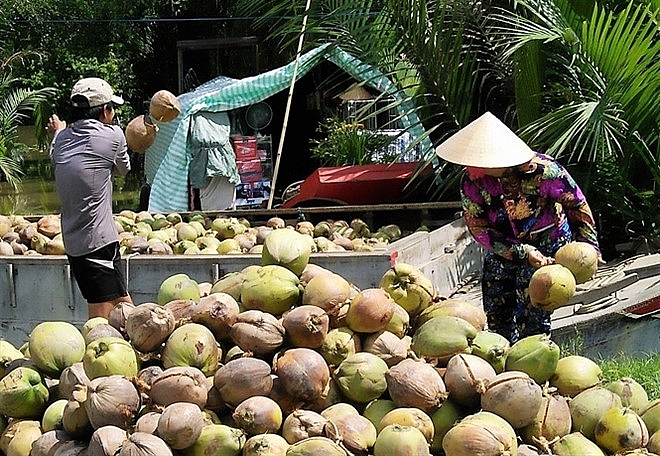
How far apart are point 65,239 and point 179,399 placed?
111 inches

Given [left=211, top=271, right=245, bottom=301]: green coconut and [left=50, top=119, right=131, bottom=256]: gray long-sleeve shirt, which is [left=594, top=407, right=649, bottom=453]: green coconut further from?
[left=50, top=119, right=131, bottom=256]: gray long-sleeve shirt

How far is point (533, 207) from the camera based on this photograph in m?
4.38

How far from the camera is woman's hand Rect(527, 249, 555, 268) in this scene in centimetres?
418

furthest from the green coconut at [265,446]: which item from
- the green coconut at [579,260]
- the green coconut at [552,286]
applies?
the green coconut at [579,260]

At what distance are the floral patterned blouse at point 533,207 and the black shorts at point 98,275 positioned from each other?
2.09m

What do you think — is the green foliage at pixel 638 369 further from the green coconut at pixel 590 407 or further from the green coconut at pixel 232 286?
the green coconut at pixel 232 286

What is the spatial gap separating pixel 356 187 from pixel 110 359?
219 inches

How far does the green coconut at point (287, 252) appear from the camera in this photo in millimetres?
3162

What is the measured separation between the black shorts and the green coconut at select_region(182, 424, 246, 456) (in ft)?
8.92

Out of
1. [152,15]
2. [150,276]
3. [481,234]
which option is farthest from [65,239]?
[152,15]

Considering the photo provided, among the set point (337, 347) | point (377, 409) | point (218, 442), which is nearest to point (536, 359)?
point (377, 409)

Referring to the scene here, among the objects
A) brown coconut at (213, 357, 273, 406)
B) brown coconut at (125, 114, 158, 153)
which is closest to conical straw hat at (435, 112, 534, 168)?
brown coconut at (125, 114, 158, 153)

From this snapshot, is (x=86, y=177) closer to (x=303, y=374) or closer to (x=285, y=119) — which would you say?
(x=303, y=374)

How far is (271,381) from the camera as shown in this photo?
2.57m
